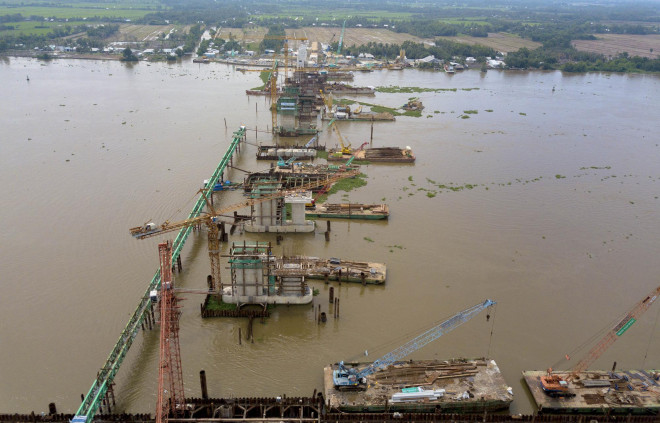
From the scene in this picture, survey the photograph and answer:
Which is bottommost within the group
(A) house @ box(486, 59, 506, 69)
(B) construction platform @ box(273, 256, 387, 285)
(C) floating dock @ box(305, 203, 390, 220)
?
(B) construction platform @ box(273, 256, 387, 285)

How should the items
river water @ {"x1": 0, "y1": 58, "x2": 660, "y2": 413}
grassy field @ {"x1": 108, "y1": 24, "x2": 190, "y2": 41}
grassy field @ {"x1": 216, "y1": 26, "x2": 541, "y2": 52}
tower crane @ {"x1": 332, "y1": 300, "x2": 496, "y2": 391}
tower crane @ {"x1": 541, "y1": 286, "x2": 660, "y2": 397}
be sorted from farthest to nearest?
grassy field @ {"x1": 216, "y1": 26, "x2": 541, "y2": 52}, grassy field @ {"x1": 108, "y1": 24, "x2": 190, "y2": 41}, river water @ {"x1": 0, "y1": 58, "x2": 660, "y2": 413}, tower crane @ {"x1": 541, "y1": 286, "x2": 660, "y2": 397}, tower crane @ {"x1": 332, "y1": 300, "x2": 496, "y2": 391}

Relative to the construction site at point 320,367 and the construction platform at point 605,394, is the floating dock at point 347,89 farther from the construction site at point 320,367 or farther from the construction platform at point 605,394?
the construction platform at point 605,394

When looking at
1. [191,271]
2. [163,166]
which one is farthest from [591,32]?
[191,271]

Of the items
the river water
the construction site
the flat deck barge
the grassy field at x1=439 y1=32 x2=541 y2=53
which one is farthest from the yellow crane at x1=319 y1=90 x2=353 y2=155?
the grassy field at x1=439 y1=32 x2=541 y2=53

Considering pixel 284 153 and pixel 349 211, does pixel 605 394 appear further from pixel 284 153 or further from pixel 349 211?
pixel 284 153

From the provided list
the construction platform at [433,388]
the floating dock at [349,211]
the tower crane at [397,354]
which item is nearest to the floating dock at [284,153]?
the floating dock at [349,211]

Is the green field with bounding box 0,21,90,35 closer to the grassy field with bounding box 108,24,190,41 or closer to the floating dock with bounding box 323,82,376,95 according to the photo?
Result: the grassy field with bounding box 108,24,190,41
